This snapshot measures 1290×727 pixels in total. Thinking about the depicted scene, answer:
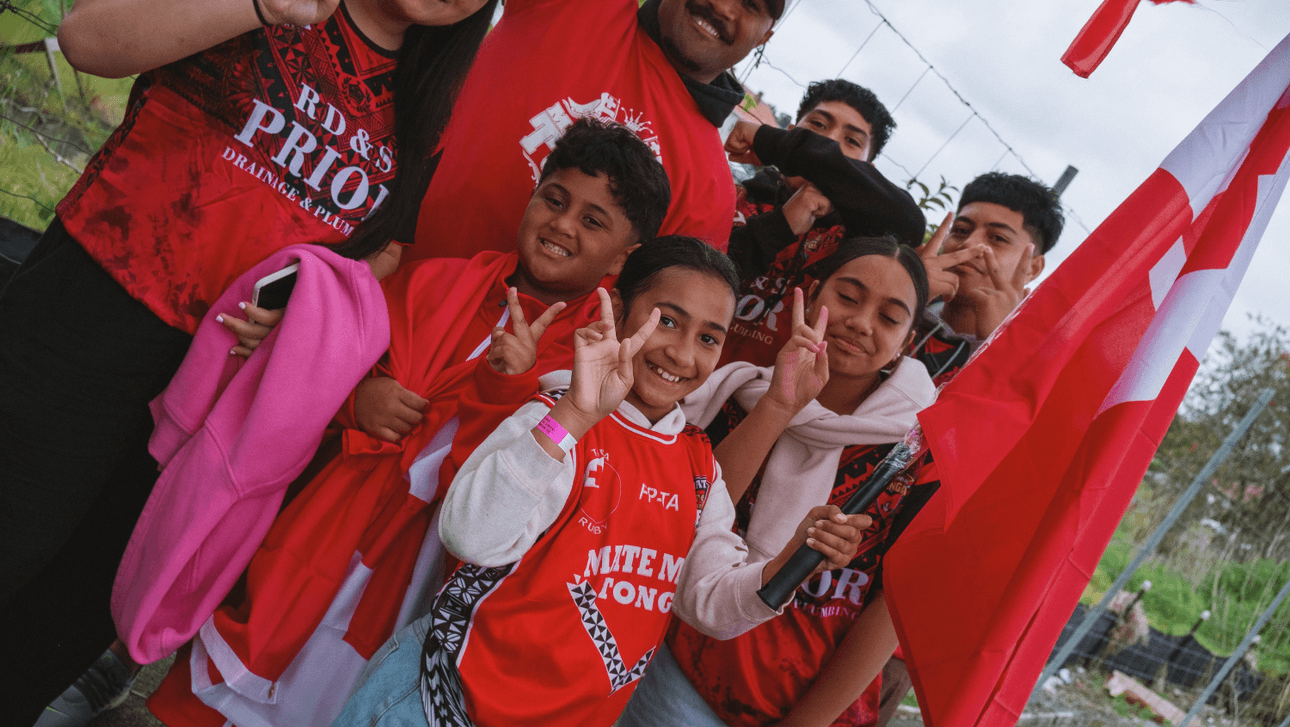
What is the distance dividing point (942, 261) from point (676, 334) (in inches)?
40.0

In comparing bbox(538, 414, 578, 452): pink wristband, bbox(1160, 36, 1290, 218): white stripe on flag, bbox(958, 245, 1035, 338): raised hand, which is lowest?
bbox(538, 414, 578, 452): pink wristband

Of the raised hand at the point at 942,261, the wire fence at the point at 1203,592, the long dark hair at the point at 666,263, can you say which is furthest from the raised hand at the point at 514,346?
the wire fence at the point at 1203,592

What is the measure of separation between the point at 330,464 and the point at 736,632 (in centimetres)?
86

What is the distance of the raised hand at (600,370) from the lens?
51.3 inches

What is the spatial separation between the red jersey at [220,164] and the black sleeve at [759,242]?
3.68 feet

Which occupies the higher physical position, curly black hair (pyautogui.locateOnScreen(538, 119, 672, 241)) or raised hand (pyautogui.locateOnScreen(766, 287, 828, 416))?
curly black hair (pyautogui.locateOnScreen(538, 119, 672, 241))

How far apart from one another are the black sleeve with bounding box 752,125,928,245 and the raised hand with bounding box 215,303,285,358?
4.63ft

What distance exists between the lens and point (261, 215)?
4.74 feet

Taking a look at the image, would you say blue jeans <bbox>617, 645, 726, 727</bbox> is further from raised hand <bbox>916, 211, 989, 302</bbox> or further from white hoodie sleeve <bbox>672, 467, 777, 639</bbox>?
raised hand <bbox>916, 211, 989, 302</bbox>

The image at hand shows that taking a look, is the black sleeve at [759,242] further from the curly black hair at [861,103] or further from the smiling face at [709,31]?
the curly black hair at [861,103]

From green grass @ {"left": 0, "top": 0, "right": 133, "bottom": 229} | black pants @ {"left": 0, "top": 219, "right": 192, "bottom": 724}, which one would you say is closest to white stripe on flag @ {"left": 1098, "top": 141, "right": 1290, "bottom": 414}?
black pants @ {"left": 0, "top": 219, "right": 192, "bottom": 724}

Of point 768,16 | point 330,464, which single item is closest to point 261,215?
point 330,464

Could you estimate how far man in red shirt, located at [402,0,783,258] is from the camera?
1962 millimetres

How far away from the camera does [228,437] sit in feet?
4.71
